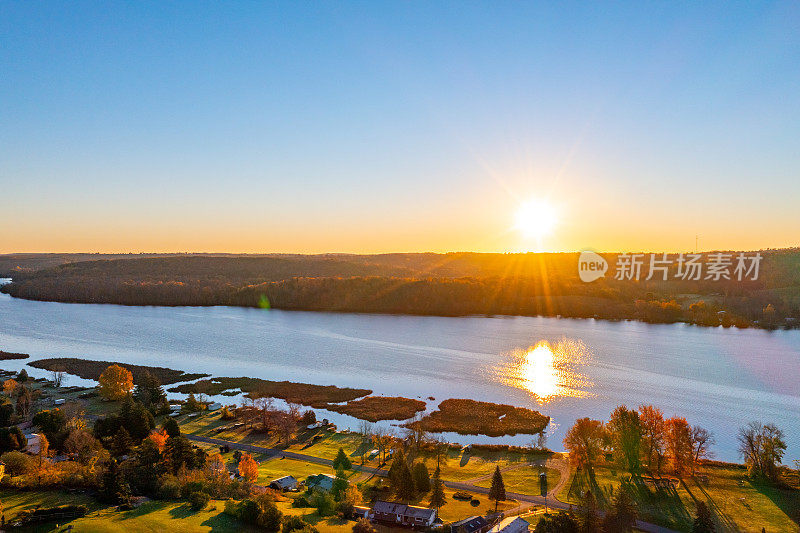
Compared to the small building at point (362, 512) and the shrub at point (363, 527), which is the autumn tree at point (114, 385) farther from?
the shrub at point (363, 527)

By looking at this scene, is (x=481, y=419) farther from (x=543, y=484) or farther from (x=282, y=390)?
(x=282, y=390)

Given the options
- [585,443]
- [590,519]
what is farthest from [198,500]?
[585,443]

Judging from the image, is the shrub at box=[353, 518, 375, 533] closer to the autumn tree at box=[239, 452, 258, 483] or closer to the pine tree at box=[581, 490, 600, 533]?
the autumn tree at box=[239, 452, 258, 483]

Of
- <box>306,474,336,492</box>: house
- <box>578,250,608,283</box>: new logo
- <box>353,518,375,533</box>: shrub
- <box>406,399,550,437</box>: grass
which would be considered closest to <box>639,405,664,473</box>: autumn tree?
<box>406,399,550,437</box>: grass

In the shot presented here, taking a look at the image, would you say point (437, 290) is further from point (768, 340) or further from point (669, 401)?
point (669, 401)

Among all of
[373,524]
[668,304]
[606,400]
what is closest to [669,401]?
[606,400]
